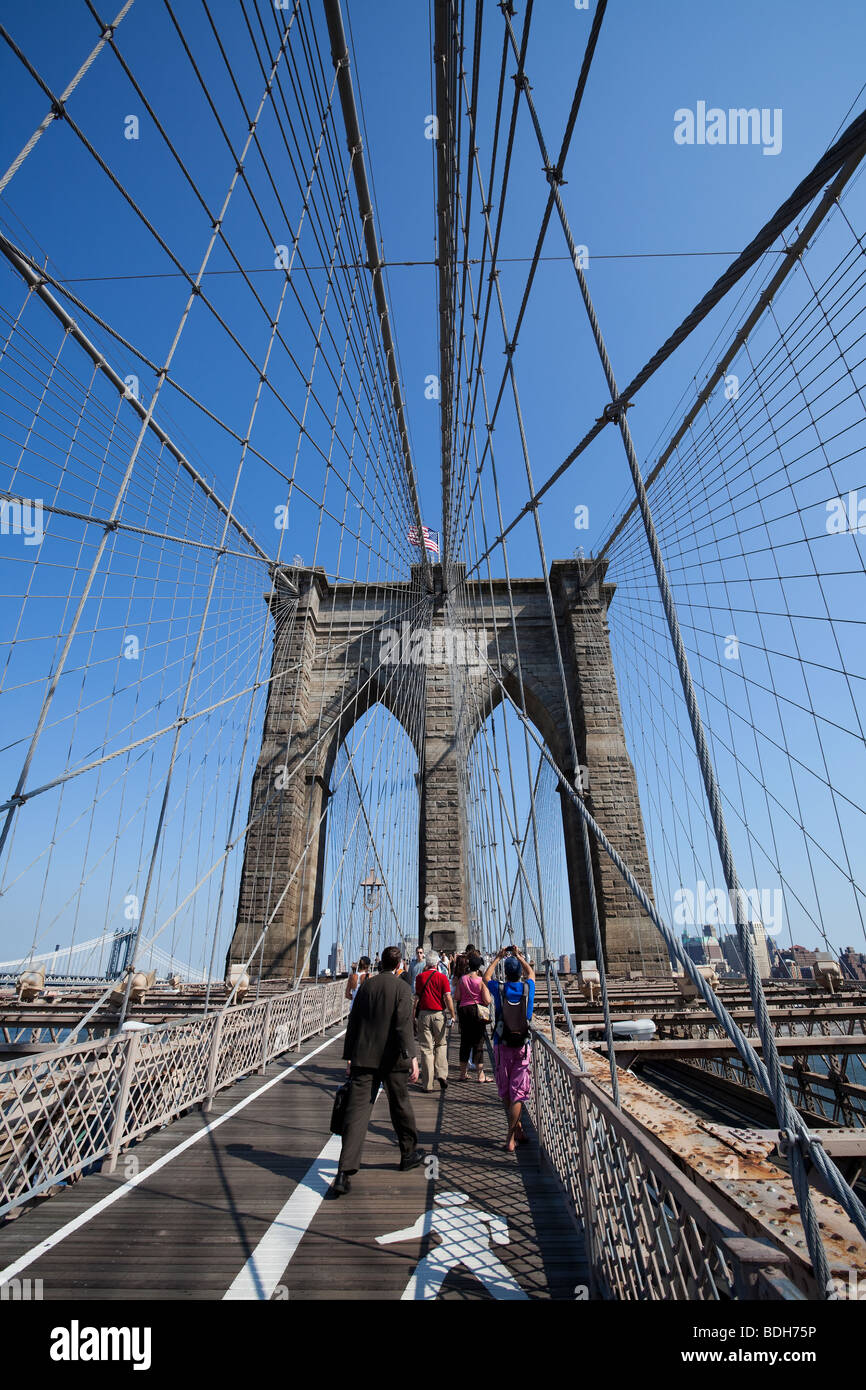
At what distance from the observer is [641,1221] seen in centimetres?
163

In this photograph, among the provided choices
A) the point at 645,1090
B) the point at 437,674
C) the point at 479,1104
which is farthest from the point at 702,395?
the point at 437,674

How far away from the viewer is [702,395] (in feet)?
22.6

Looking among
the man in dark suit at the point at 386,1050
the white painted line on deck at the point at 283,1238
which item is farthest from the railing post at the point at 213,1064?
the man in dark suit at the point at 386,1050

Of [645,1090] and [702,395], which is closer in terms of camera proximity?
[645,1090]

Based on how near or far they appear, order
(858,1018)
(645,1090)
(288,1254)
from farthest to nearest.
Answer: (858,1018) < (645,1090) < (288,1254)

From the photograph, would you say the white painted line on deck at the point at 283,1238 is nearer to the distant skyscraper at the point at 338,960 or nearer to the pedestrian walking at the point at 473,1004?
the pedestrian walking at the point at 473,1004

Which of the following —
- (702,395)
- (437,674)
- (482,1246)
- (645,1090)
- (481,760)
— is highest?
→ (437,674)

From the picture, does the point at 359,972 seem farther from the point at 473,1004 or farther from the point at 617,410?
the point at 617,410

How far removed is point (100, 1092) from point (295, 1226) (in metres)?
1.37

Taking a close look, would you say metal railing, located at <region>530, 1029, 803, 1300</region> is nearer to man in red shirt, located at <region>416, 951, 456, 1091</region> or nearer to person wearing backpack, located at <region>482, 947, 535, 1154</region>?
person wearing backpack, located at <region>482, 947, 535, 1154</region>

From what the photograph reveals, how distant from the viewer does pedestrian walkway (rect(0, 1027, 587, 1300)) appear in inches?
79.7

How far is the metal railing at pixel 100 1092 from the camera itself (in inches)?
106

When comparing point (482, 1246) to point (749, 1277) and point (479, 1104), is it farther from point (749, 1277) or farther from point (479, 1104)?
point (479, 1104)
